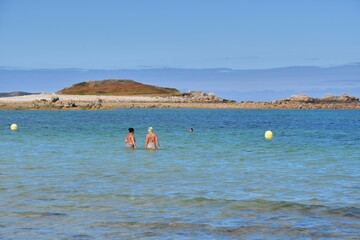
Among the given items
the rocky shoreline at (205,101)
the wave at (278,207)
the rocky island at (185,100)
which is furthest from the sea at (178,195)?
the rocky shoreline at (205,101)

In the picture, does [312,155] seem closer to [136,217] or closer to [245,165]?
[245,165]

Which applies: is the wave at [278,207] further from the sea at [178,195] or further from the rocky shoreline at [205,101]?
the rocky shoreline at [205,101]

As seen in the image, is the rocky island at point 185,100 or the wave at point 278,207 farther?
the rocky island at point 185,100

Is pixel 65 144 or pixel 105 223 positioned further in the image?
pixel 65 144

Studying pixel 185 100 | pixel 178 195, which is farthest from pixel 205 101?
pixel 178 195

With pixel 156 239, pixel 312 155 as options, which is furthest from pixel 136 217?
pixel 312 155

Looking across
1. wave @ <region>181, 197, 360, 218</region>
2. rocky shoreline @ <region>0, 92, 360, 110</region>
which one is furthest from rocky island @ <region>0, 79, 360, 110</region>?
wave @ <region>181, 197, 360, 218</region>

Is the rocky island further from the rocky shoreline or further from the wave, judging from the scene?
the wave

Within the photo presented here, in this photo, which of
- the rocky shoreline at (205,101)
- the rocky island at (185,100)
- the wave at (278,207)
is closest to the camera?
the wave at (278,207)

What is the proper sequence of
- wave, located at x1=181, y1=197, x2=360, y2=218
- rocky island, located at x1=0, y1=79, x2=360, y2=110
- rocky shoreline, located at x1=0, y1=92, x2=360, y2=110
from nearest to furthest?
wave, located at x1=181, y1=197, x2=360, y2=218 → rocky island, located at x1=0, y1=79, x2=360, y2=110 → rocky shoreline, located at x1=0, y1=92, x2=360, y2=110

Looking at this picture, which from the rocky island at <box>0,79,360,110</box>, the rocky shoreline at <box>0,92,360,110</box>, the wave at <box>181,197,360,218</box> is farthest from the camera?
the rocky shoreline at <box>0,92,360,110</box>

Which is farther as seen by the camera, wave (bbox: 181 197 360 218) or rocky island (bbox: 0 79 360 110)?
rocky island (bbox: 0 79 360 110)

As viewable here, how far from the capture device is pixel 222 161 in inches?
1050

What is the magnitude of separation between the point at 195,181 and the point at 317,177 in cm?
432
